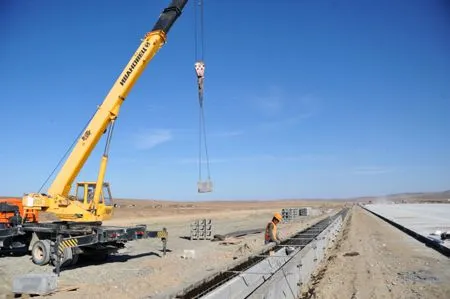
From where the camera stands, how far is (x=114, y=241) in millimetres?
14758

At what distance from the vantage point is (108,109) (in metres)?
15.1

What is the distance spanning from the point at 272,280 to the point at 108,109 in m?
8.99

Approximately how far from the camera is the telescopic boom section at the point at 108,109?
15.0 m

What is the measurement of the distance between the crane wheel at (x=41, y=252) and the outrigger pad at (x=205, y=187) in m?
5.28

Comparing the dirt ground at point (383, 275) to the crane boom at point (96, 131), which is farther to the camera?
the crane boom at point (96, 131)

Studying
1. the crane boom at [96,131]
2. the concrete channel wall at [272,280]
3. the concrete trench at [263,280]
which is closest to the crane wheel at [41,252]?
the crane boom at [96,131]

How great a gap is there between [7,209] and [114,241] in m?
4.96

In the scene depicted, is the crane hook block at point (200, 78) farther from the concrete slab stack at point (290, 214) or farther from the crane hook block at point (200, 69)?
the concrete slab stack at point (290, 214)

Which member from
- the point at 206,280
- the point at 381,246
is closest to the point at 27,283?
the point at 206,280

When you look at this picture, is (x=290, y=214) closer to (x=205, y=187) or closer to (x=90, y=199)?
(x=205, y=187)

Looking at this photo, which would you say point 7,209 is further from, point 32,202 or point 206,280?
point 206,280

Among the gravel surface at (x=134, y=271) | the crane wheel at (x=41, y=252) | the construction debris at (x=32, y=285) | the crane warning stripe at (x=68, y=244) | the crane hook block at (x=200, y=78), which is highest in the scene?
the crane hook block at (x=200, y=78)

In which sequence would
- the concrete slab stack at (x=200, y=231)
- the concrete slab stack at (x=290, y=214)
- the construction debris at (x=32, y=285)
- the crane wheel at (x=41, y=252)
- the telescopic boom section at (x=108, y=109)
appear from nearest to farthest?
the construction debris at (x=32, y=285), the crane wheel at (x=41, y=252), the telescopic boom section at (x=108, y=109), the concrete slab stack at (x=200, y=231), the concrete slab stack at (x=290, y=214)

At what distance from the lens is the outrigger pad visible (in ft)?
54.0
